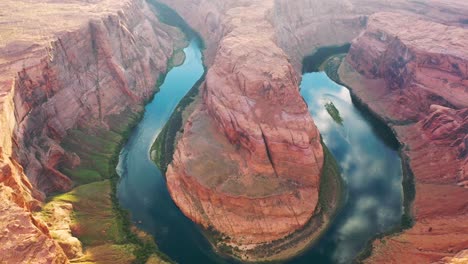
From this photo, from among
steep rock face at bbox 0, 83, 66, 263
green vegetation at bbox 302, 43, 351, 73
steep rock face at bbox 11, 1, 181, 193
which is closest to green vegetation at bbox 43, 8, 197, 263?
steep rock face at bbox 11, 1, 181, 193

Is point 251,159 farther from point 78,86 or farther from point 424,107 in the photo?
point 424,107

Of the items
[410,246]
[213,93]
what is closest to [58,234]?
[213,93]

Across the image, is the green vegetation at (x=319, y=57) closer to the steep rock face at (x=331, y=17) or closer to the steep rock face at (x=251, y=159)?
the steep rock face at (x=331, y=17)

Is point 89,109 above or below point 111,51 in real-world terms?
below

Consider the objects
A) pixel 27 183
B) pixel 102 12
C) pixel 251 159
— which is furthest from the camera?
pixel 102 12

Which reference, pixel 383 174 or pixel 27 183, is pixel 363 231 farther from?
pixel 27 183

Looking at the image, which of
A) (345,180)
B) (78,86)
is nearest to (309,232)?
(345,180)

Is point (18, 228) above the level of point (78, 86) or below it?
above
